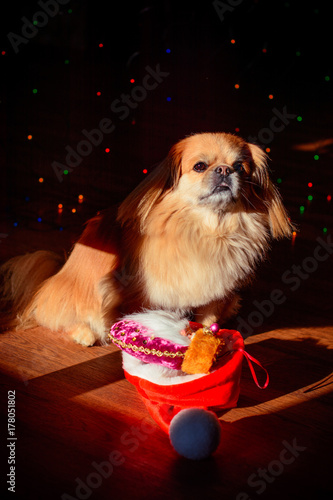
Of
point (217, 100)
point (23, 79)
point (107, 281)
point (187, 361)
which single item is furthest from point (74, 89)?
point (187, 361)

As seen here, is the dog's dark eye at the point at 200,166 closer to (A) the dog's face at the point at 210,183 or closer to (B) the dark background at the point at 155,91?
(A) the dog's face at the point at 210,183

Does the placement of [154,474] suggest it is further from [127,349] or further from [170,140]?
[170,140]

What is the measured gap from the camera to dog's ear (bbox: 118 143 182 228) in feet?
5.37

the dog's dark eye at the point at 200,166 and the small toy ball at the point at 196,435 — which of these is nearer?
the small toy ball at the point at 196,435

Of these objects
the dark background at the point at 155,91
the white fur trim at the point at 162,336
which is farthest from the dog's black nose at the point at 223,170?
the dark background at the point at 155,91

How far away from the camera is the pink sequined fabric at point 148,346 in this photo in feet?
4.61

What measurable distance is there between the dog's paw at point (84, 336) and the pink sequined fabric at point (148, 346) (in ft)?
1.10

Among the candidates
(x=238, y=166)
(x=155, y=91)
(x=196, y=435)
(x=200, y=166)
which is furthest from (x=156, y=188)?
(x=155, y=91)

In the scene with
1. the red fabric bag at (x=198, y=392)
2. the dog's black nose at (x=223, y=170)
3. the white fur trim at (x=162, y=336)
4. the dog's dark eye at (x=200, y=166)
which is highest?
the dog's dark eye at (x=200, y=166)

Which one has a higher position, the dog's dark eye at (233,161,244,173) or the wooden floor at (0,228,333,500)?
the dog's dark eye at (233,161,244,173)

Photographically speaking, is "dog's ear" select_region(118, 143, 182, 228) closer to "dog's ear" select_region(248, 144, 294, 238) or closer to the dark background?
"dog's ear" select_region(248, 144, 294, 238)

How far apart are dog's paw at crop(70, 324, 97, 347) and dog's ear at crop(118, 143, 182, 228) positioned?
0.46 m

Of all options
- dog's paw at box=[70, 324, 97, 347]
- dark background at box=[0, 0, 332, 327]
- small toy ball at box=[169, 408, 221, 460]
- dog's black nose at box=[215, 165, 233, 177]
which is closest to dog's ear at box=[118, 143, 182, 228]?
dog's black nose at box=[215, 165, 233, 177]

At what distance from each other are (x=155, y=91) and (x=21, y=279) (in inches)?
143
